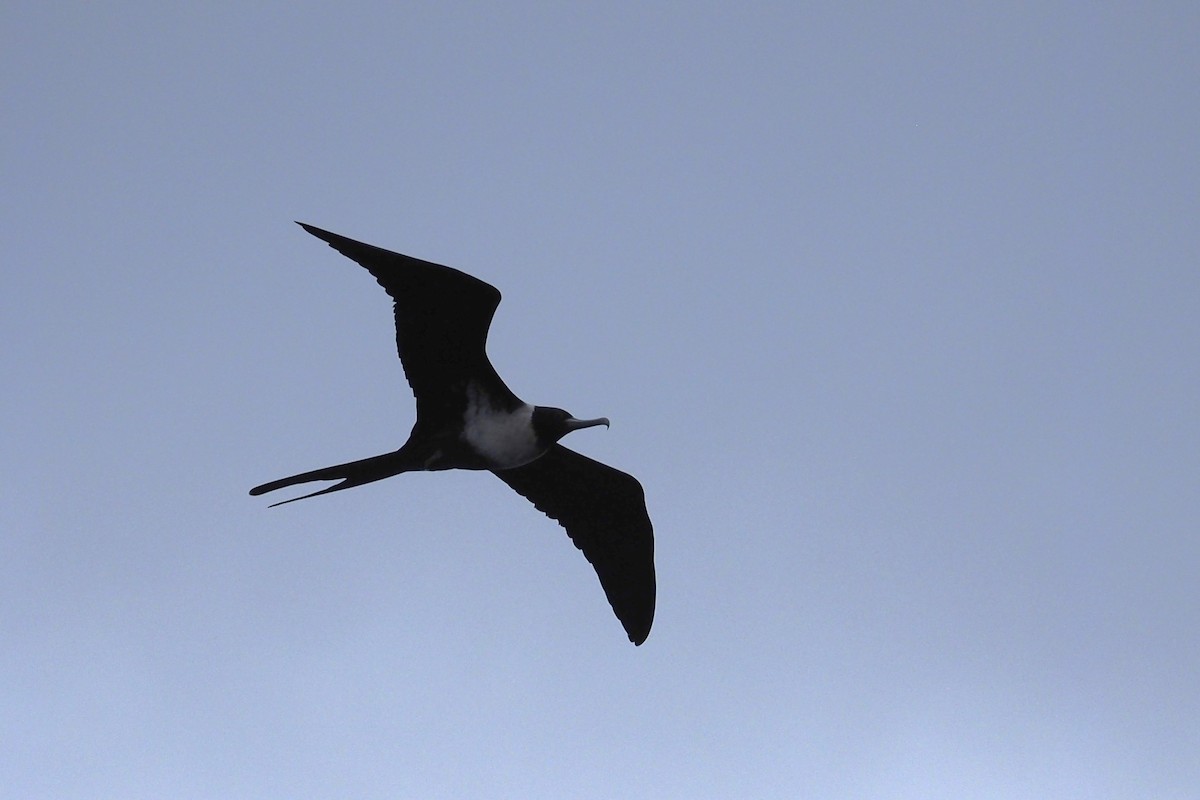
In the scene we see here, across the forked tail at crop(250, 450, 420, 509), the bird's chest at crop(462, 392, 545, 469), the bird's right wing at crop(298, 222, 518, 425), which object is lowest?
the forked tail at crop(250, 450, 420, 509)

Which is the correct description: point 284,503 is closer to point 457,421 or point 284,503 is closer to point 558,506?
point 457,421

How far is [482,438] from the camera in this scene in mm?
6016

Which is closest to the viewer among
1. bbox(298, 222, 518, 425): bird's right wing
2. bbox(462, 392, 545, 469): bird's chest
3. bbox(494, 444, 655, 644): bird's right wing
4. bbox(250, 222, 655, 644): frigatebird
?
bbox(298, 222, 518, 425): bird's right wing

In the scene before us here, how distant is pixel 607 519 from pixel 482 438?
1.29 metres

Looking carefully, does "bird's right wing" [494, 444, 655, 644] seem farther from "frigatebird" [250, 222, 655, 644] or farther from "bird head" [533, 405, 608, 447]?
"bird head" [533, 405, 608, 447]

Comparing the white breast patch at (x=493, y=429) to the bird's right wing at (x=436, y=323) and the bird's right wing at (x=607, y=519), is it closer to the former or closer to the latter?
the bird's right wing at (x=436, y=323)

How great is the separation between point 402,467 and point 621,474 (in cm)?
149

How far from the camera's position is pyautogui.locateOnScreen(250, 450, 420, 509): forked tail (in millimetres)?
5445

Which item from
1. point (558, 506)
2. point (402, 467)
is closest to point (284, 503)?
point (402, 467)

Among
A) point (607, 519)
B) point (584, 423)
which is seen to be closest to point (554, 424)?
point (584, 423)

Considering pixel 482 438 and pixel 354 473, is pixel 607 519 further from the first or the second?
pixel 354 473

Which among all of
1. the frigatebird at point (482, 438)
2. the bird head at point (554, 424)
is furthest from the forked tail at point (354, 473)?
the bird head at point (554, 424)

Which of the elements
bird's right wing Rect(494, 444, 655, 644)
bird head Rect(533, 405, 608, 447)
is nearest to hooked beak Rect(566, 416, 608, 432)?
bird head Rect(533, 405, 608, 447)

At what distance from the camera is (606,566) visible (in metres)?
7.02
